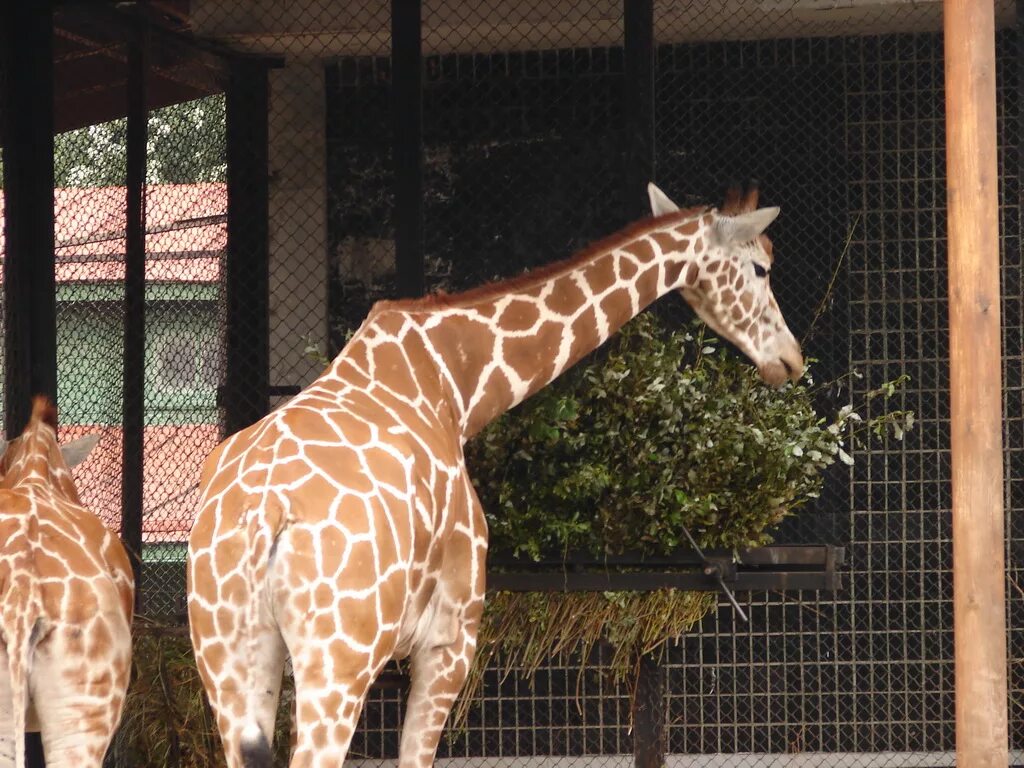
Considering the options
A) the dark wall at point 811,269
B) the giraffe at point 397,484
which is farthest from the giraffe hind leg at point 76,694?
the dark wall at point 811,269

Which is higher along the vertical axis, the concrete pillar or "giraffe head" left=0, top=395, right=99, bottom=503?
the concrete pillar

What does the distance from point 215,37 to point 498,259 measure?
1.77 metres

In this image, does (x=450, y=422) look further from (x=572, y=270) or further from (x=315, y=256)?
(x=315, y=256)

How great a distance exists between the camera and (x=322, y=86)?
23.3 feet

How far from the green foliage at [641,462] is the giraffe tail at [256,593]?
1.65 metres

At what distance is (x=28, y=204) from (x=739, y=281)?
2.92 meters

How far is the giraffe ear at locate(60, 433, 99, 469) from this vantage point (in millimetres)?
5172

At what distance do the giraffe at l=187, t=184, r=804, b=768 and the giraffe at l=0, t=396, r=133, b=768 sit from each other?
22.0 inches

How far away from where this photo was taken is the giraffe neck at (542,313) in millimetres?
4883

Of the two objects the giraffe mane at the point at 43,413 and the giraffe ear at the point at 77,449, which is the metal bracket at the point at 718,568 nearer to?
the giraffe ear at the point at 77,449

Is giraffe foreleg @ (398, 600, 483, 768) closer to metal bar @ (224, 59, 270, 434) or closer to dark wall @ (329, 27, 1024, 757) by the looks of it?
dark wall @ (329, 27, 1024, 757)

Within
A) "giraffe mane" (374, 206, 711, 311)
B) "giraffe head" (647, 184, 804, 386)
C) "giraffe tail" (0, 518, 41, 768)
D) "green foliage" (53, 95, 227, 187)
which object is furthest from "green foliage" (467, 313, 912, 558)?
"green foliage" (53, 95, 227, 187)

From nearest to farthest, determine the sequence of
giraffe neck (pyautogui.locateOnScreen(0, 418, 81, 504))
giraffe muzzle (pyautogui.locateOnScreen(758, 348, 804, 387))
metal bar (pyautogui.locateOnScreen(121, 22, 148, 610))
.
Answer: giraffe neck (pyautogui.locateOnScreen(0, 418, 81, 504)) < giraffe muzzle (pyautogui.locateOnScreen(758, 348, 804, 387)) < metal bar (pyautogui.locateOnScreen(121, 22, 148, 610))

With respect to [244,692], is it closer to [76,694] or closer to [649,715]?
[76,694]
